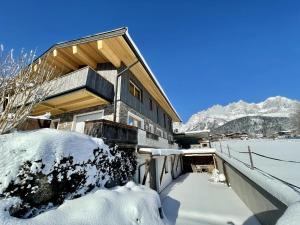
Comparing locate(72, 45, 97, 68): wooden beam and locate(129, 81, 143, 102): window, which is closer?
locate(72, 45, 97, 68): wooden beam

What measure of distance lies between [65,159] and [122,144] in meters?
2.84

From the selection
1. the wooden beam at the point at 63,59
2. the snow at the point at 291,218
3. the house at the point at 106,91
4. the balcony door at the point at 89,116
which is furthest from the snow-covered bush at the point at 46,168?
the wooden beam at the point at 63,59

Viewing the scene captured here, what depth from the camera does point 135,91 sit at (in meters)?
11.6

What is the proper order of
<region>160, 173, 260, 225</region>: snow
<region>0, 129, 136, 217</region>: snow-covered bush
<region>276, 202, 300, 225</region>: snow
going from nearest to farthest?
<region>276, 202, 300, 225</region>: snow < <region>0, 129, 136, 217</region>: snow-covered bush < <region>160, 173, 260, 225</region>: snow

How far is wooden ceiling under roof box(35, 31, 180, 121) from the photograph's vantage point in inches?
322

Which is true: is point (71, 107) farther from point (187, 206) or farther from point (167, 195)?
point (187, 206)

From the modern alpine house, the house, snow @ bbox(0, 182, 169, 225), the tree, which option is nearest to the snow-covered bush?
snow @ bbox(0, 182, 169, 225)

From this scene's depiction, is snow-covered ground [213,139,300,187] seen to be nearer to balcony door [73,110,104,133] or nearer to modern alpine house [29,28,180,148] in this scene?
modern alpine house [29,28,180,148]

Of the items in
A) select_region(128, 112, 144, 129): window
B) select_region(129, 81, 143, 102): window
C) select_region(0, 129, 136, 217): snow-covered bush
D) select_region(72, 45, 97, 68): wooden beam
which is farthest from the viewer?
select_region(129, 81, 143, 102): window

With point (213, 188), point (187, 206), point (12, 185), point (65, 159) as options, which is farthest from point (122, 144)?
point (213, 188)

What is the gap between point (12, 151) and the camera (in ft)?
10.6

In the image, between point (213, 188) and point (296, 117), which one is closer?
point (213, 188)

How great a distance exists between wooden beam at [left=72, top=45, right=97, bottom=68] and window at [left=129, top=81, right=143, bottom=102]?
2574 mm

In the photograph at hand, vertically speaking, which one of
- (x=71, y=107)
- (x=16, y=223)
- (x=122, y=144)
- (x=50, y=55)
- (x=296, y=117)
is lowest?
(x=16, y=223)
